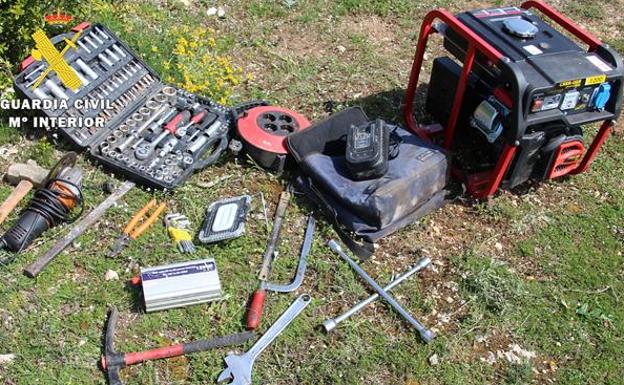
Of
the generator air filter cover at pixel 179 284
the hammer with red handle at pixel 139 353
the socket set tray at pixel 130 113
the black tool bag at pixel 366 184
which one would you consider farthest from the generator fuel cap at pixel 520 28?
the hammer with red handle at pixel 139 353

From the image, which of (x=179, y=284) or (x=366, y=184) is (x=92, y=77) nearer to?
(x=179, y=284)

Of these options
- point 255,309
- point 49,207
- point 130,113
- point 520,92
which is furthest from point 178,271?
point 520,92

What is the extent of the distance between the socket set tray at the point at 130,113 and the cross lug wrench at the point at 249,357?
A: 1.25 metres

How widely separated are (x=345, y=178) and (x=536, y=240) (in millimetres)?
1422

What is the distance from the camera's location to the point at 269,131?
4.64 m

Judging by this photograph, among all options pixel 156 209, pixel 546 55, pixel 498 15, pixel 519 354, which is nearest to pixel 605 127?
pixel 546 55

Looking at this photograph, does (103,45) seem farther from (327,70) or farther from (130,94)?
(327,70)

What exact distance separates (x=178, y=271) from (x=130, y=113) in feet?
4.99

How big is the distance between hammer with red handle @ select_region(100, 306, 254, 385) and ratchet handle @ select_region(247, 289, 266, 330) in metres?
0.05

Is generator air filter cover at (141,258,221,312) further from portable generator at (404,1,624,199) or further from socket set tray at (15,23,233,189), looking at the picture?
portable generator at (404,1,624,199)

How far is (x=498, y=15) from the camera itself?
4.62 metres

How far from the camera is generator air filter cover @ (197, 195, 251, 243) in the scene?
410cm

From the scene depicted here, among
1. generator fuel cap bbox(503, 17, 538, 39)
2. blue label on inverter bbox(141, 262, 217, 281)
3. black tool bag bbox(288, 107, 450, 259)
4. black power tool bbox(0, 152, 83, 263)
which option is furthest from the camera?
generator fuel cap bbox(503, 17, 538, 39)

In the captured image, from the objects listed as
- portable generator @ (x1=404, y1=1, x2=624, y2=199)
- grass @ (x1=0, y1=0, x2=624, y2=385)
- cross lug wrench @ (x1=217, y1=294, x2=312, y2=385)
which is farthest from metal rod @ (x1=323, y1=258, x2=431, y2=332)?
portable generator @ (x1=404, y1=1, x2=624, y2=199)
